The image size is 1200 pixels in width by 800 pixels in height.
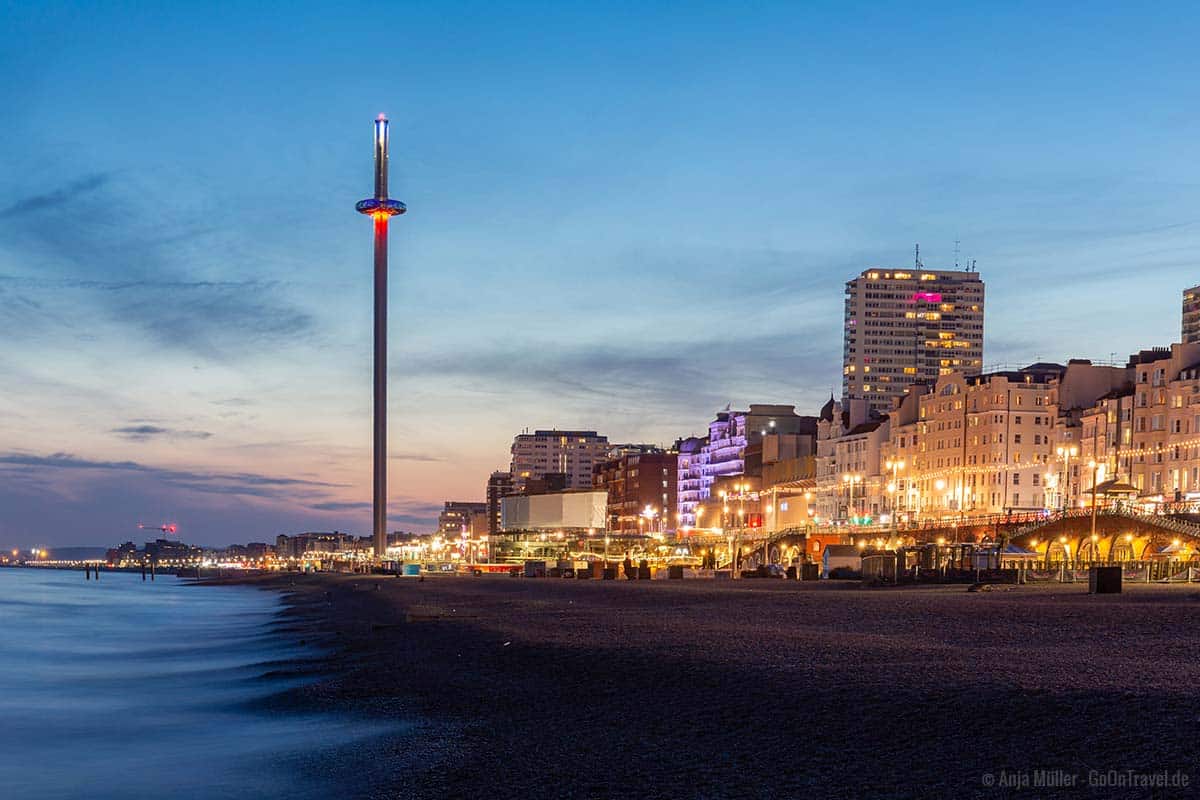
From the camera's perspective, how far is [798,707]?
50.2 ft

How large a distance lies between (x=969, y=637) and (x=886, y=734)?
11.1 metres

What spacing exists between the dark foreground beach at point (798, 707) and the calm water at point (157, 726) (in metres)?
1.26

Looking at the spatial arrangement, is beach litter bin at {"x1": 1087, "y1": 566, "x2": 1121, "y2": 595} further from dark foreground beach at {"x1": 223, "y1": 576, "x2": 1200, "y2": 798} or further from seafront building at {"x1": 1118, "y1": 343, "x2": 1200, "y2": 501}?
seafront building at {"x1": 1118, "y1": 343, "x2": 1200, "y2": 501}

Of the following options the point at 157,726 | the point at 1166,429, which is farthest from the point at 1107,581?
the point at 1166,429

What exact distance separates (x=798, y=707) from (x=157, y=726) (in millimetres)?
14305

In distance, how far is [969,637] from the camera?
23500 millimetres

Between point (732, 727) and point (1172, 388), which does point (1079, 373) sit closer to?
point (1172, 388)

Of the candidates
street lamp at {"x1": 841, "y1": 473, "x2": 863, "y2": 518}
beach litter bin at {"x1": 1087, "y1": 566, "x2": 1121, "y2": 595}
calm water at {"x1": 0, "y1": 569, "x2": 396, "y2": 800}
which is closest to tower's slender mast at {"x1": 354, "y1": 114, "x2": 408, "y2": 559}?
street lamp at {"x1": 841, "y1": 473, "x2": 863, "y2": 518}

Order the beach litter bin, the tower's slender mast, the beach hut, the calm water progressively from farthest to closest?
the tower's slender mast → the beach hut → the beach litter bin → the calm water

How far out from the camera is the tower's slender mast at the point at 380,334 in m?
127

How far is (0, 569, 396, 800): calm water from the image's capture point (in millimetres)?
17466

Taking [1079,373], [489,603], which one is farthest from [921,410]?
[489,603]

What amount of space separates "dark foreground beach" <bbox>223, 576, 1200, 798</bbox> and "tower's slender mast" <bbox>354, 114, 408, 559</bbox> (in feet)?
320

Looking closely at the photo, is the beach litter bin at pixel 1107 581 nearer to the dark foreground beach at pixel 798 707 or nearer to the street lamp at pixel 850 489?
the dark foreground beach at pixel 798 707
